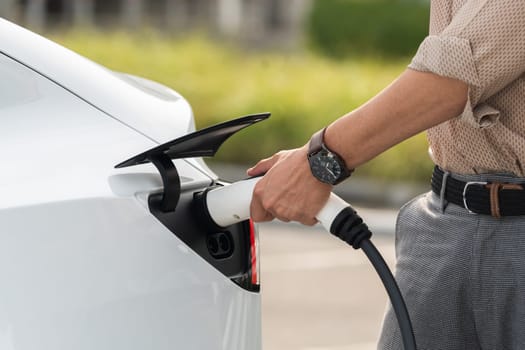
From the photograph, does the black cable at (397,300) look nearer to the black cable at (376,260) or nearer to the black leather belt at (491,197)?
the black cable at (376,260)

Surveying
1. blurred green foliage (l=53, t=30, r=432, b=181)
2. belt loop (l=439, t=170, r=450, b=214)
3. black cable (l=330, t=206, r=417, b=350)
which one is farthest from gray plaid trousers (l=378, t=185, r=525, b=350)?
blurred green foliage (l=53, t=30, r=432, b=181)

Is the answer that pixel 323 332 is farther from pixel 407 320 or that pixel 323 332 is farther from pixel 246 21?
pixel 246 21

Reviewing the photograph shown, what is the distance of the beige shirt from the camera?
2.05m

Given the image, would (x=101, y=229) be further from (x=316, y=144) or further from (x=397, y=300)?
(x=397, y=300)

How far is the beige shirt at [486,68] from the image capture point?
2053 mm

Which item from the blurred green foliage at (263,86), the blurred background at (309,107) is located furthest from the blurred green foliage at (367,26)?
the blurred green foliage at (263,86)

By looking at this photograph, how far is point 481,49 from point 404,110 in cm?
17

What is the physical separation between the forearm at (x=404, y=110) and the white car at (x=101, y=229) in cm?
22

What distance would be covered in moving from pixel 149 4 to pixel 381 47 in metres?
11.8

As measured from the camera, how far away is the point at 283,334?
5.71m

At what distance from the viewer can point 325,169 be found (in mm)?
2078

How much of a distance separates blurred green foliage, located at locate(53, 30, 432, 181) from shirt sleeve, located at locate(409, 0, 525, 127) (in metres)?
7.86

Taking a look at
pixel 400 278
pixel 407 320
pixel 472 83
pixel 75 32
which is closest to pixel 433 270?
pixel 400 278

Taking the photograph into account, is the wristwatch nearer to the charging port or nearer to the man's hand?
the man's hand
